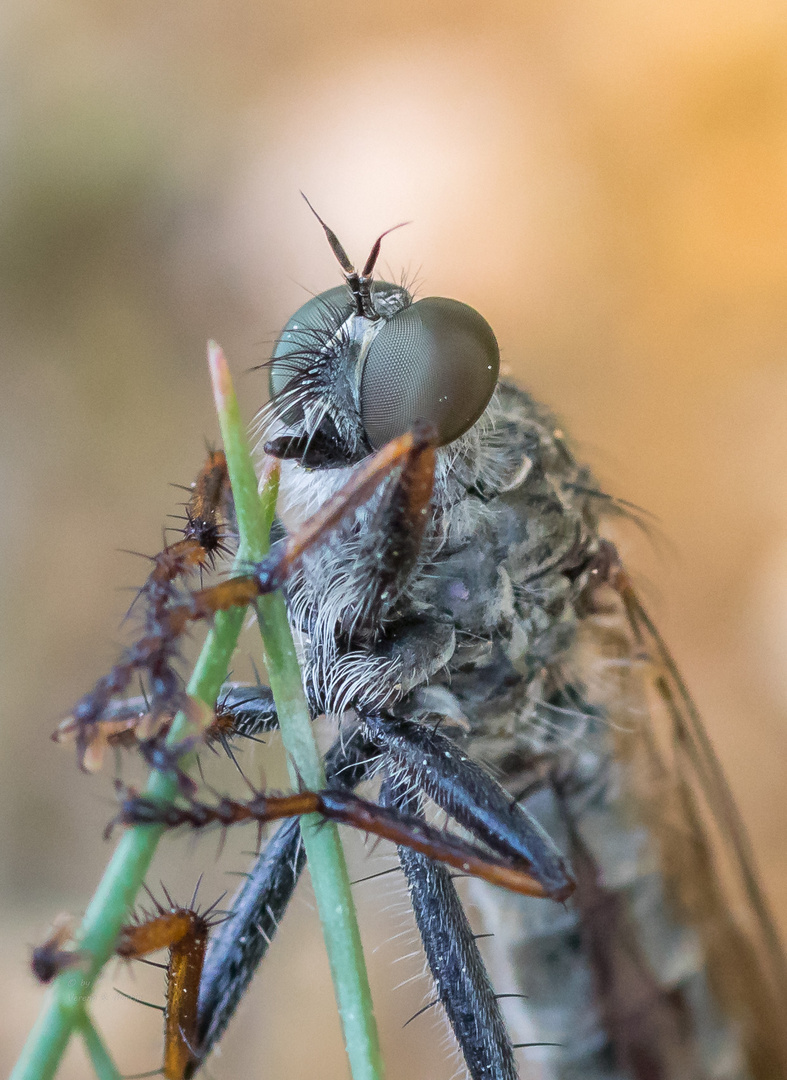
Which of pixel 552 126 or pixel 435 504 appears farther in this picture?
pixel 552 126

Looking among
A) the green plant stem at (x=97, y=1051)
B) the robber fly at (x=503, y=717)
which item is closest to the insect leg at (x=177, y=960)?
the robber fly at (x=503, y=717)

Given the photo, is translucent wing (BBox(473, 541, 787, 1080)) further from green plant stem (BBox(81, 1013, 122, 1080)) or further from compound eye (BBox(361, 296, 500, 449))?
green plant stem (BBox(81, 1013, 122, 1080))

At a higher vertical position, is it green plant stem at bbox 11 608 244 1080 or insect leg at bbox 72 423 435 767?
insect leg at bbox 72 423 435 767

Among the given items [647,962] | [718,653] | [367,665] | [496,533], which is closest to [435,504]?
[496,533]

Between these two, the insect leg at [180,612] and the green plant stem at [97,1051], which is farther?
the insect leg at [180,612]

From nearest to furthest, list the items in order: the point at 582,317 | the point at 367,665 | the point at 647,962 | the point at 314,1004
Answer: the point at 367,665 → the point at 647,962 → the point at 314,1004 → the point at 582,317

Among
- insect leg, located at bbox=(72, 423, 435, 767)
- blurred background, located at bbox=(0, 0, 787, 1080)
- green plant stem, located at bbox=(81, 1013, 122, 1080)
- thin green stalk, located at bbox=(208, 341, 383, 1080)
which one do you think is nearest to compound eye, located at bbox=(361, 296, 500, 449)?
insect leg, located at bbox=(72, 423, 435, 767)

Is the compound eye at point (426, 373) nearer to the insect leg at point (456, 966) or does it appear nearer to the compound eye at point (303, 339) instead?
the compound eye at point (303, 339)

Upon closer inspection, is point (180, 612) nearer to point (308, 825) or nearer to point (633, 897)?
point (308, 825)

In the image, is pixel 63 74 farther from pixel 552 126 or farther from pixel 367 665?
pixel 367 665
